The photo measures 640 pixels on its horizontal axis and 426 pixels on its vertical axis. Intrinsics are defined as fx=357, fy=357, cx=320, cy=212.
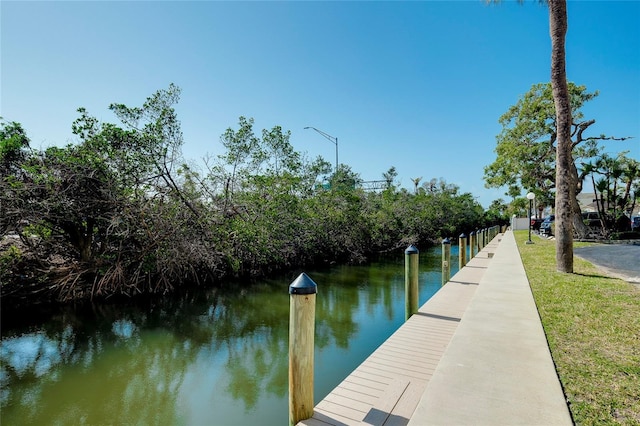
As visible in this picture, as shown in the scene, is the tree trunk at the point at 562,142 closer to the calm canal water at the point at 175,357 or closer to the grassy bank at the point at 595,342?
the grassy bank at the point at 595,342

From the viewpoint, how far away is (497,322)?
533cm

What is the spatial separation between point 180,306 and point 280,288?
12.0ft

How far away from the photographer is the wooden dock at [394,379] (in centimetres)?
334

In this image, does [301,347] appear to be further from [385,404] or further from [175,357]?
[175,357]

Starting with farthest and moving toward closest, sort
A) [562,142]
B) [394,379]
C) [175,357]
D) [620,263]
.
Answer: [620,263] → [562,142] → [175,357] → [394,379]

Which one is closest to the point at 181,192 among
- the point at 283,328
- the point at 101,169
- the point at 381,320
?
the point at 101,169

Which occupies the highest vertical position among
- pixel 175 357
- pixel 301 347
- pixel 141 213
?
pixel 141 213

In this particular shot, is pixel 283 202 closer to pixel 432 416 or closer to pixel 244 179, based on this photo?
pixel 244 179

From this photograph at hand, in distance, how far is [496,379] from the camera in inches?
137

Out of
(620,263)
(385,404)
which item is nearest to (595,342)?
(385,404)

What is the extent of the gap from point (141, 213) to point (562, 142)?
12523 mm

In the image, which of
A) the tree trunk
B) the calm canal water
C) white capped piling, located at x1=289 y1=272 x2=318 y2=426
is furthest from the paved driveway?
white capped piling, located at x1=289 y1=272 x2=318 y2=426

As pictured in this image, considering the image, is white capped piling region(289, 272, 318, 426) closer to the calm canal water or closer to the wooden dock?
the wooden dock

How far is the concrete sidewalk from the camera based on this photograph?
2877 millimetres
